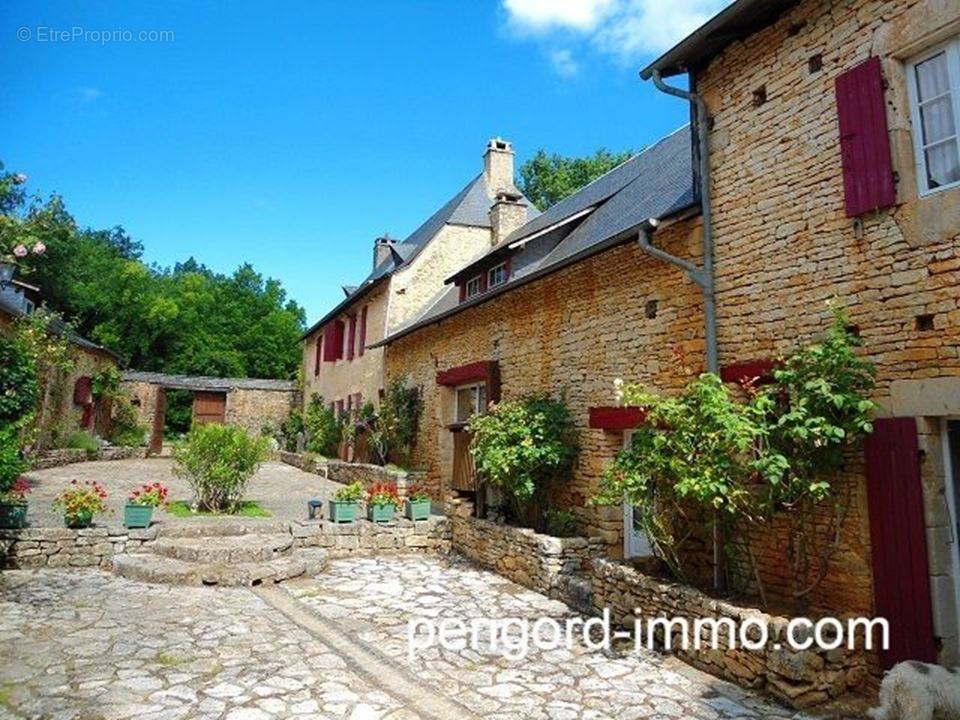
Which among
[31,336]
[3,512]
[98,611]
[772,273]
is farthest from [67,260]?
[772,273]

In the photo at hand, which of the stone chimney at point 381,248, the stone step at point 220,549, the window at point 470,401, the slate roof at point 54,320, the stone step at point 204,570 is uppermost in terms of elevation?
the stone chimney at point 381,248

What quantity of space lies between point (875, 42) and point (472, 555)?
25.1 feet

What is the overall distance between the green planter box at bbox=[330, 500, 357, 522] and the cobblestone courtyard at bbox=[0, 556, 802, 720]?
2541 mm

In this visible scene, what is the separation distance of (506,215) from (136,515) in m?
10.9

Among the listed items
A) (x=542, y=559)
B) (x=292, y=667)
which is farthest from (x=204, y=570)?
(x=542, y=559)

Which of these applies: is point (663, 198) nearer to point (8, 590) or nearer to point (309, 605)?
point (309, 605)

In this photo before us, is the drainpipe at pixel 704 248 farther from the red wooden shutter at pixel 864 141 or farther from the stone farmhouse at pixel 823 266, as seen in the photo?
the red wooden shutter at pixel 864 141

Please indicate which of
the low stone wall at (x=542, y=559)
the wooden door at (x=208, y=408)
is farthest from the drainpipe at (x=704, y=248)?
the wooden door at (x=208, y=408)

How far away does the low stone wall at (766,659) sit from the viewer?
4.16m

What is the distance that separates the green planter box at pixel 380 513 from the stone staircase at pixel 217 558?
1079 millimetres

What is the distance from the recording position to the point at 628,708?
13.7 ft

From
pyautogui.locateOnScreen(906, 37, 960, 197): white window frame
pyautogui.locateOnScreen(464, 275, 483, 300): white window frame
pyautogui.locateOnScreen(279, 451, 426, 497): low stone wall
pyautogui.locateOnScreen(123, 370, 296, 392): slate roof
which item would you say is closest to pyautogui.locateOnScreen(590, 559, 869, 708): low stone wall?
pyautogui.locateOnScreen(906, 37, 960, 197): white window frame

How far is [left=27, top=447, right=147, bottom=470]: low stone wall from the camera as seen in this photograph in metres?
15.7

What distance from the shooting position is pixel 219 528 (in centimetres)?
923
